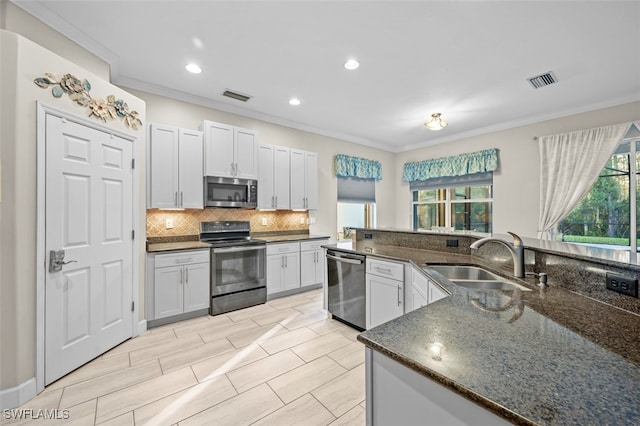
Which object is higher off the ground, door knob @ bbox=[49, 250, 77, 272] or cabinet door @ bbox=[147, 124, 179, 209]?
cabinet door @ bbox=[147, 124, 179, 209]

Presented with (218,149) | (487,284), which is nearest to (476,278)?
(487,284)

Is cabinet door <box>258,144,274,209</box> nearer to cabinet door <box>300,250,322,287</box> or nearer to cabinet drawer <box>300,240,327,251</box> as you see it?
cabinet drawer <box>300,240,327,251</box>

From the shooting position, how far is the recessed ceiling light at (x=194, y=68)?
297 centimetres

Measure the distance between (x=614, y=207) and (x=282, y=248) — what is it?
4828mm

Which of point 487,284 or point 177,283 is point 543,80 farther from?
point 177,283

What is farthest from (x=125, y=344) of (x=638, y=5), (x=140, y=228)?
(x=638, y=5)

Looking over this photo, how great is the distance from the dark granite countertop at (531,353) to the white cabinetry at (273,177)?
3352 mm

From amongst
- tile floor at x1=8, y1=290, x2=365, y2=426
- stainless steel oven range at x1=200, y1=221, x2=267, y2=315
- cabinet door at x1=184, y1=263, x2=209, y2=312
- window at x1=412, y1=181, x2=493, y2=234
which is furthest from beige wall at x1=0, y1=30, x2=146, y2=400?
window at x1=412, y1=181, x2=493, y2=234

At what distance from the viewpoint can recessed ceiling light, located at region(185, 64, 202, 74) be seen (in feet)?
9.75

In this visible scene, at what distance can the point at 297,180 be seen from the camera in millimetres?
4605

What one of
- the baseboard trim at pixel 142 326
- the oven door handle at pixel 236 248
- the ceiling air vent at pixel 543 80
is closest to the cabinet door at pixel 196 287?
the oven door handle at pixel 236 248

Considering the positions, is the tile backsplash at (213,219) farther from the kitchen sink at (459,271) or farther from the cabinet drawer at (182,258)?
the kitchen sink at (459,271)

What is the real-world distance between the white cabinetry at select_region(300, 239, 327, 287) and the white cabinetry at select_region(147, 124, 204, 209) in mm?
1706

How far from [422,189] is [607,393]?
231 inches
